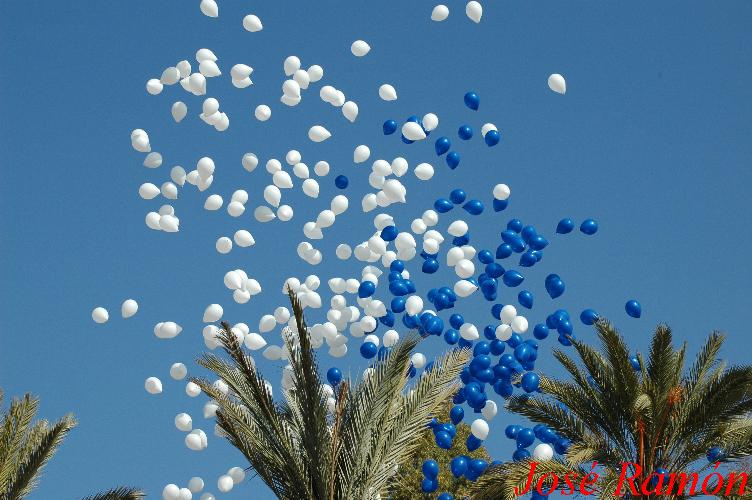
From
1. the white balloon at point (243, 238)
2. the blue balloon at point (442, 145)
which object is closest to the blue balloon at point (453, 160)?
the blue balloon at point (442, 145)

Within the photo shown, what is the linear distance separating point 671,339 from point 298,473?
14.0 ft

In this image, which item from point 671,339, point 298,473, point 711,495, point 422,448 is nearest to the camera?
point 298,473

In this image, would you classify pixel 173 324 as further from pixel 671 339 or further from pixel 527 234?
pixel 671 339

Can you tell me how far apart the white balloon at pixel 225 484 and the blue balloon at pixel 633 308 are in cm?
485

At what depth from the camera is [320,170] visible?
12.2 metres

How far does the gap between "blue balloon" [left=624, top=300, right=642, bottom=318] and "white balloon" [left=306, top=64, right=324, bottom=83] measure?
450cm

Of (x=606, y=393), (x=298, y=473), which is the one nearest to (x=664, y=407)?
(x=606, y=393)

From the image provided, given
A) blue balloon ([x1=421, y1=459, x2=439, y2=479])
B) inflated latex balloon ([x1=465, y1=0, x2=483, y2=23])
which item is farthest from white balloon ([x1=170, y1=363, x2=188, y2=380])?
inflated latex balloon ([x1=465, y1=0, x2=483, y2=23])

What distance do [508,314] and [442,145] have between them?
2.19m

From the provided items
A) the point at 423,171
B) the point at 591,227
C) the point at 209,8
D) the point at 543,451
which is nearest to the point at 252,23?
the point at 209,8

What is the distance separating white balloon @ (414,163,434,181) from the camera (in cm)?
1213

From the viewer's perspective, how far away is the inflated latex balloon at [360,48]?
1204 cm

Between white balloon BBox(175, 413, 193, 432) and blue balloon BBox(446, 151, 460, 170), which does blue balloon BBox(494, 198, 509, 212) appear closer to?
blue balloon BBox(446, 151, 460, 170)

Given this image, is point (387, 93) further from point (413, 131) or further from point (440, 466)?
point (440, 466)
